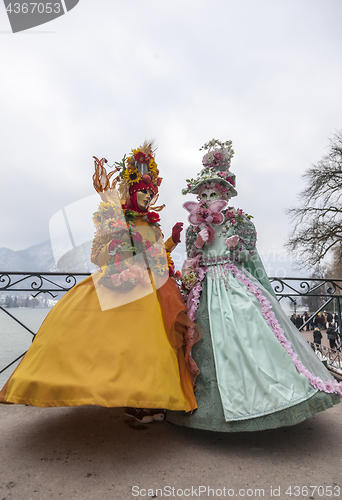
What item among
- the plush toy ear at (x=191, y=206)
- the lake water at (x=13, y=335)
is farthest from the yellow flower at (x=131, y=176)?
the lake water at (x=13, y=335)

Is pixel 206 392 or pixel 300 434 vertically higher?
pixel 206 392

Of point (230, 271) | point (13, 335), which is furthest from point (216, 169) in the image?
point (13, 335)

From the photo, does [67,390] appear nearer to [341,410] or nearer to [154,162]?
[154,162]

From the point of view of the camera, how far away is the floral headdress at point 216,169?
2.96 metres

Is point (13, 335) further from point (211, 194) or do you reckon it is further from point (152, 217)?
point (211, 194)

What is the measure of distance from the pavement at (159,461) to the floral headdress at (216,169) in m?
2.16

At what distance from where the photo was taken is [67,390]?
1821mm

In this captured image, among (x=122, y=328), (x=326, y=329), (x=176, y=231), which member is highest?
(x=176, y=231)

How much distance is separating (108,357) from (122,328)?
0.21 meters

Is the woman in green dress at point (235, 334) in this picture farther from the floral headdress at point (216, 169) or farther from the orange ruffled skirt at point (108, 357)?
the orange ruffled skirt at point (108, 357)

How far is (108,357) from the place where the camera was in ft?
6.41

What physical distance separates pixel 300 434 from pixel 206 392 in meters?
0.87

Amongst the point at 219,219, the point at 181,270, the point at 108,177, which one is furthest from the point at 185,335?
the point at 108,177

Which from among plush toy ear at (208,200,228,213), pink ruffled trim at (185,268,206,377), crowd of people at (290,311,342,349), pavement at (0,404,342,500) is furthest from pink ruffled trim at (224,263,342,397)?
crowd of people at (290,311,342,349)
